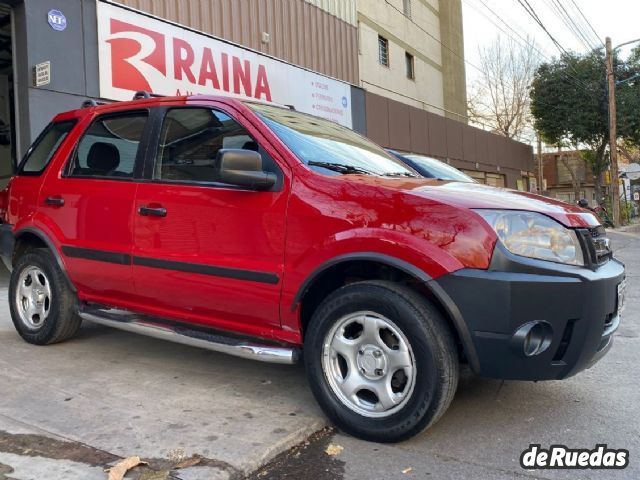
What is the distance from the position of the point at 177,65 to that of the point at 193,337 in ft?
25.2

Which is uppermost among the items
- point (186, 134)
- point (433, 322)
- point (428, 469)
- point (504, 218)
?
point (186, 134)

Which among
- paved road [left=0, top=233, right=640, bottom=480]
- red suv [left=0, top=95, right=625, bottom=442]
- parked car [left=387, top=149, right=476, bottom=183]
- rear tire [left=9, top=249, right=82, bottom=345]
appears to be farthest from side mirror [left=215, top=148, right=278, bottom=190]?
parked car [left=387, top=149, right=476, bottom=183]

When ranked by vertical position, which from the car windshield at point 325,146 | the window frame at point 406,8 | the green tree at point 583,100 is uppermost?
the window frame at point 406,8

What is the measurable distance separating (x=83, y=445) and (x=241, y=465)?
2.74ft

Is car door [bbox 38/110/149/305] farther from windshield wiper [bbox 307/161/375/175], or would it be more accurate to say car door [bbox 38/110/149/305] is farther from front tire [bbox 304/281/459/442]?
front tire [bbox 304/281/459/442]

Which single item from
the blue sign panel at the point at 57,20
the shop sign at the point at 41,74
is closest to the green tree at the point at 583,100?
the blue sign panel at the point at 57,20

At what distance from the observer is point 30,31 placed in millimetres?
7984

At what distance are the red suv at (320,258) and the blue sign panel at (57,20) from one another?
4723mm

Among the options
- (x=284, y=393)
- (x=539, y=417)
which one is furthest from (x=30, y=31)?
(x=539, y=417)

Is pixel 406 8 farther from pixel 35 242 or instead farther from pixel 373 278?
pixel 373 278

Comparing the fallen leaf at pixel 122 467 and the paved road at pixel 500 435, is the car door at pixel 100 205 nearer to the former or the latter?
the fallen leaf at pixel 122 467

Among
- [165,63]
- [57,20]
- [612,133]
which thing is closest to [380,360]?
[57,20]

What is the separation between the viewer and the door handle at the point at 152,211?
145 inches

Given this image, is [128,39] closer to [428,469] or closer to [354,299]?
[354,299]
